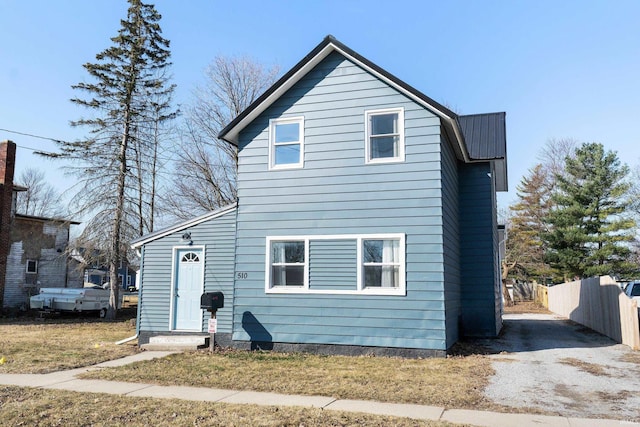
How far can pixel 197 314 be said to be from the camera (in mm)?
13234

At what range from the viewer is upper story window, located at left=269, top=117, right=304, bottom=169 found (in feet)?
39.0

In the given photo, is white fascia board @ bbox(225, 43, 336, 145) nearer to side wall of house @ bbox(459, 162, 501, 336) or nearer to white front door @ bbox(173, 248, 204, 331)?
white front door @ bbox(173, 248, 204, 331)

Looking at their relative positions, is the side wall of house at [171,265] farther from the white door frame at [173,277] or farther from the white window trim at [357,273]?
the white window trim at [357,273]

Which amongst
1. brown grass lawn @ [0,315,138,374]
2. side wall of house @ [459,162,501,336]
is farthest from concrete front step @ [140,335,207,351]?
side wall of house @ [459,162,501,336]

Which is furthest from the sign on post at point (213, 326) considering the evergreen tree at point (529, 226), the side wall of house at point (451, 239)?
the evergreen tree at point (529, 226)

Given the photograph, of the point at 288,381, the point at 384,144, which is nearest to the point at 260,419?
the point at 288,381

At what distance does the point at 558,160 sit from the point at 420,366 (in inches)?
1410

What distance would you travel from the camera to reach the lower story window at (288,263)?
11.4m

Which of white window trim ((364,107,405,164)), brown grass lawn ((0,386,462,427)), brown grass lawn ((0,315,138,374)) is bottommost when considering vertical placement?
brown grass lawn ((0,315,138,374))

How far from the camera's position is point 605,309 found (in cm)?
1442

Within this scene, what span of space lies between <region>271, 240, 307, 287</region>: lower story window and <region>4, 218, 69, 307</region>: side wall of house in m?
16.1

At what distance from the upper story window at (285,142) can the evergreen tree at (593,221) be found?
25.1 meters

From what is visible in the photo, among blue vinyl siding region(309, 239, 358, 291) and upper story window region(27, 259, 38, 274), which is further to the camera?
upper story window region(27, 259, 38, 274)

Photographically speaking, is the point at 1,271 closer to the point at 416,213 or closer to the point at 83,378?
the point at 83,378
